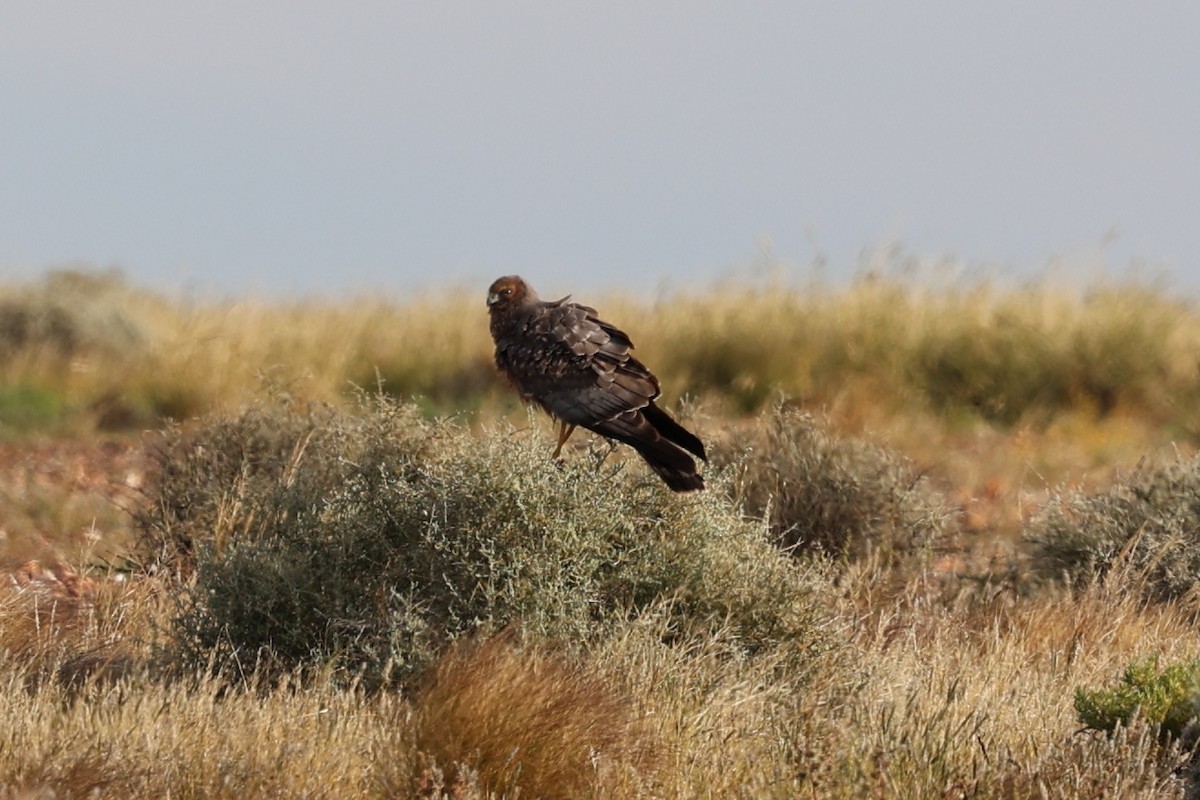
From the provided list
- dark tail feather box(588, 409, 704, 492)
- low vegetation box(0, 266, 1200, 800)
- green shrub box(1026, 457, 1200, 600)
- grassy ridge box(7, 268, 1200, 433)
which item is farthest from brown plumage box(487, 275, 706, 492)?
grassy ridge box(7, 268, 1200, 433)

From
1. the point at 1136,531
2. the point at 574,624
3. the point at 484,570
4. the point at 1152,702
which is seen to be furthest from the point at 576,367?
the point at 1136,531

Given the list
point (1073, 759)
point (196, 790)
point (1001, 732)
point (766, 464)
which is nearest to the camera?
point (196, 790)

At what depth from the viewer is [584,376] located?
256 inches

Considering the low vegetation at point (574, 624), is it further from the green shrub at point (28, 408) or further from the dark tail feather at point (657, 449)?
the green shrub at point (28, 408)

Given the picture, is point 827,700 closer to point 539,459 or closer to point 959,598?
point 539,459

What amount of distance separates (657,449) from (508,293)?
1.46 meters

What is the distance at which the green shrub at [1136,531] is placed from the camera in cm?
770

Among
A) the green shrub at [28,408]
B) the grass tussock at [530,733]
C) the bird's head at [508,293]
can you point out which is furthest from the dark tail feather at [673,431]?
the green shrub at [28,408]

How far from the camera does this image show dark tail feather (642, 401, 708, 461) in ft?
20.2

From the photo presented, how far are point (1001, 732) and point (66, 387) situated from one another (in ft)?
40.0

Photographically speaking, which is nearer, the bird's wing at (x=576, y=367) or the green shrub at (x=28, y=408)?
the bird's wing at (x=576, y=367)

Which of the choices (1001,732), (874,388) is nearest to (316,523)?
(1001,732)

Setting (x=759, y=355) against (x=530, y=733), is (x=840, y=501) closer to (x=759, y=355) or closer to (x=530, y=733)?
(x=530, y=733)

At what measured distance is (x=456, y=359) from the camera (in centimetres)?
1631
